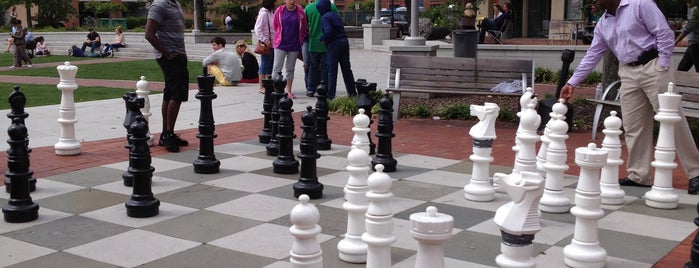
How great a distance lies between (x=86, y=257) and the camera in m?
4.88

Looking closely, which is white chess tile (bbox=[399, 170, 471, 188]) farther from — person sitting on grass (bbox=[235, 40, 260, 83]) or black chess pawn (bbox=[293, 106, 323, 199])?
person sitting on grass (bbox=[235, 40, 260, 83])

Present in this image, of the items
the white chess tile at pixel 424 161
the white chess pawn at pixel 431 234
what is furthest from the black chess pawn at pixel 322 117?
the white chess pawn at pixel 431 234

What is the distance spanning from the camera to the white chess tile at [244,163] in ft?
25.1

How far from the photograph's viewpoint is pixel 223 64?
1550 cm

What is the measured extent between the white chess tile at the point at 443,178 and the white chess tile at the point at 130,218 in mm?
2209

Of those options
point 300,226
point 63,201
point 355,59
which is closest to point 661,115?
point 300,226

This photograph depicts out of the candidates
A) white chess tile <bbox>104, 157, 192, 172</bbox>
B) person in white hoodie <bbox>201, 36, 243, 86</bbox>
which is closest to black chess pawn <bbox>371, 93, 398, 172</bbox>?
white chess tile <bbox>104, 157, 192, 172</bbox>

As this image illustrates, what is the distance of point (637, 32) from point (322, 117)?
326 cm

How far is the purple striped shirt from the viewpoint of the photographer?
6.54m

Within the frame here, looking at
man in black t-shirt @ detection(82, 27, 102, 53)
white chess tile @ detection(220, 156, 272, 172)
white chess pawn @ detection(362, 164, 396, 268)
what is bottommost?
white chess tile @ detection(220, 156, 272, 172)

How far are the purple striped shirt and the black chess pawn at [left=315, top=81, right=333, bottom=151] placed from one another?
2.45m

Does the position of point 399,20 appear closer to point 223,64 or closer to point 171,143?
point 223,64

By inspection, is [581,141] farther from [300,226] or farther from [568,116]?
[300,226]

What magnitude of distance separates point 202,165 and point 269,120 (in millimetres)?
1856
